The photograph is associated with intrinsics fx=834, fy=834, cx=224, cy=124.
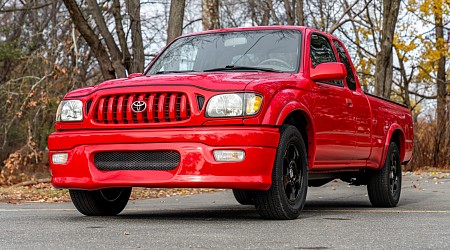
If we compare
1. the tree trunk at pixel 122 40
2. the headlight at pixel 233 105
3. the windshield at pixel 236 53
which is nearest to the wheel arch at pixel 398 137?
the windshield at pixel 236 53

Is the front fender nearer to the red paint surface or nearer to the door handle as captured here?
the red paint surface

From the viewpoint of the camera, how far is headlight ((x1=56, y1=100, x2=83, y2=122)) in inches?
286

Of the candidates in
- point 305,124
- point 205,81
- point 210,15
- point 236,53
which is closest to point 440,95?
point 210,15

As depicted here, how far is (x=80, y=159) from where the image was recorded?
711cm

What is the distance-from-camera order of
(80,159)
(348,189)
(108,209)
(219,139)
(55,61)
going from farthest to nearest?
(55,61)
(348,189)
(108,209)
(80,159)
(219,139)

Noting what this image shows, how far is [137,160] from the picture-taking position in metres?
6.94

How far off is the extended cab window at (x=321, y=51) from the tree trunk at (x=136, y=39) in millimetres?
8087

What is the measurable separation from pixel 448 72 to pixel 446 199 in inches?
1202

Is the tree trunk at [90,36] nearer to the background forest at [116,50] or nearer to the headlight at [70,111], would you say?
the background forest at [116,50]

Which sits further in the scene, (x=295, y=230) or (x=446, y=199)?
(x=446, y=199)

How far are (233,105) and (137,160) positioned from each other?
0.94m

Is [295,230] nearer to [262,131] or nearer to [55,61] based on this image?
[262,131]

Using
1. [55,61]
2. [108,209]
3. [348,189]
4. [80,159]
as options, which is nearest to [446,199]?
[348,189]

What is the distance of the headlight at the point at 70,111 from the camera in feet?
23.9
